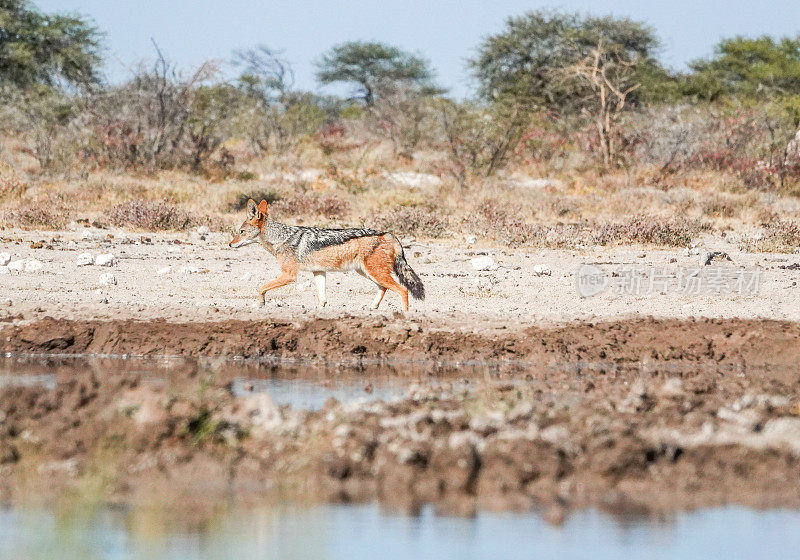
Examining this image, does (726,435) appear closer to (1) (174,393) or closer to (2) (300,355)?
(1) (174,393)

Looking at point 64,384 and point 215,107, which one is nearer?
point 64,384

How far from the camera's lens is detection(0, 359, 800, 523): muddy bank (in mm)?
5137

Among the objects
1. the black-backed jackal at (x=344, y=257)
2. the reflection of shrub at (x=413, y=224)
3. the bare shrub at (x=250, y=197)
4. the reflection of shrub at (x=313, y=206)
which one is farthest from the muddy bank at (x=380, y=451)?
the bare shrub at (x=250, y=197)

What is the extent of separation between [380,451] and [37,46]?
36.3 metres

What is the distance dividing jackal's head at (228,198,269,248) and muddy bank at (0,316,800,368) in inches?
60.5

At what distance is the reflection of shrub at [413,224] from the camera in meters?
17.4

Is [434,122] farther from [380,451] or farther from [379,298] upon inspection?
[380,451]

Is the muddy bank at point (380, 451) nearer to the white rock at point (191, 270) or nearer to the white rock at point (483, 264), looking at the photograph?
the white rock at point (191, 270)

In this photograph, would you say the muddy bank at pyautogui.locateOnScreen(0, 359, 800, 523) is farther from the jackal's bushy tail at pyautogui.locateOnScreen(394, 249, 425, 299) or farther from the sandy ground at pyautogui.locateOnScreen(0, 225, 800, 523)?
the jackal's bushy tail at pyautogui.locateOnScreen(394, 249, 425, 299)

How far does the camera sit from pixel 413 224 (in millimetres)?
17500

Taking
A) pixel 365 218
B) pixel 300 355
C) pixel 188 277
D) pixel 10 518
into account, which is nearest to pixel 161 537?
pixel 10 518

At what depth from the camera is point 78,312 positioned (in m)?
10.5

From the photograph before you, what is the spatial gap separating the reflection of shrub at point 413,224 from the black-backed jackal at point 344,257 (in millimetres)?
6205

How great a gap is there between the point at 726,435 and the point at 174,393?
2.67 m
